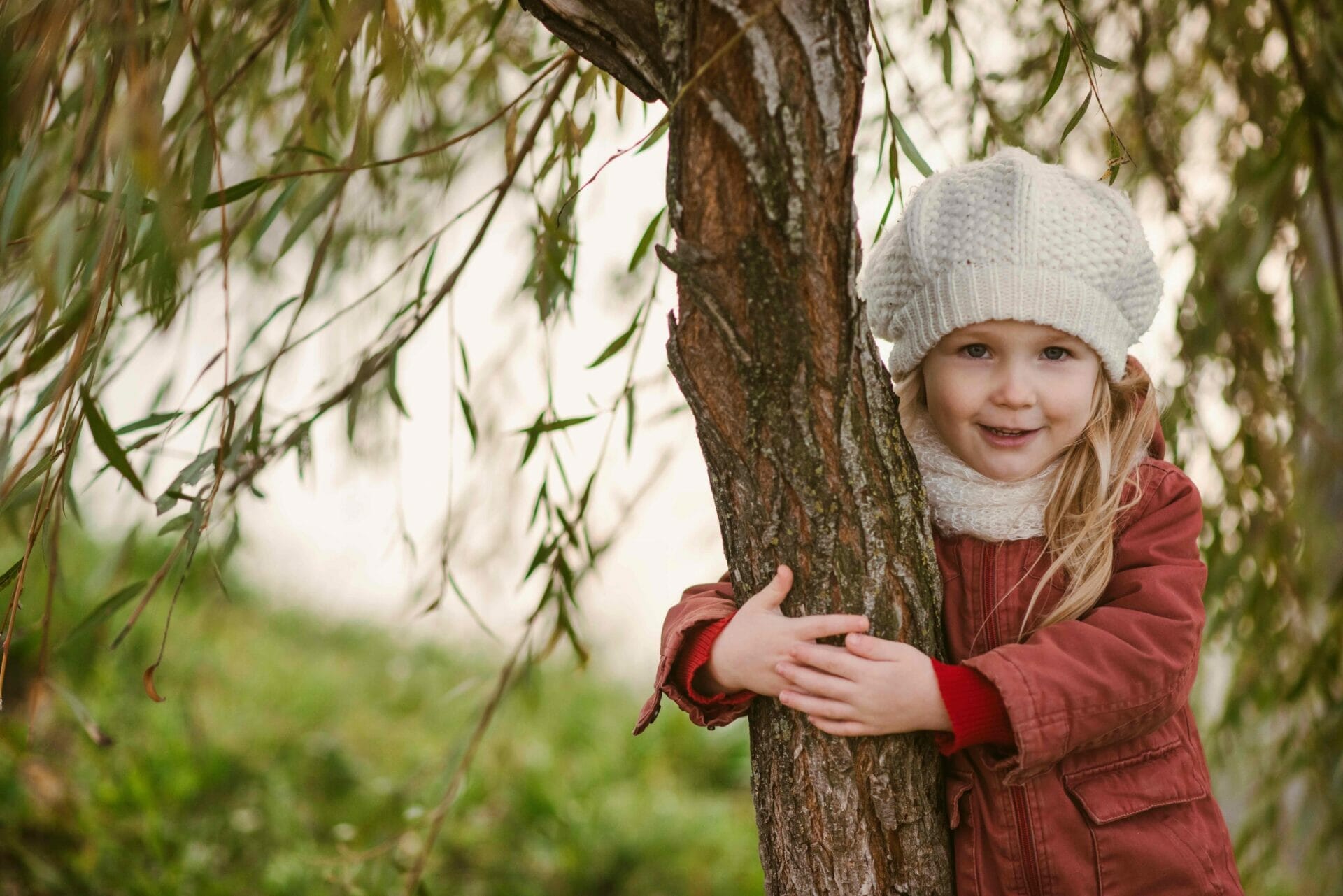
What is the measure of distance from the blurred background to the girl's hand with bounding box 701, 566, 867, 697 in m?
0.38

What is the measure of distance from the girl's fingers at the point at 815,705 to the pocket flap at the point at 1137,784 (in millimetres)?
282

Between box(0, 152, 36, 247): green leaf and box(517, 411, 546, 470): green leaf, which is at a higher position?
box(0, 152, 36, 247): green leaf

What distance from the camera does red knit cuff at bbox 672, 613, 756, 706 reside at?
3.88 ft

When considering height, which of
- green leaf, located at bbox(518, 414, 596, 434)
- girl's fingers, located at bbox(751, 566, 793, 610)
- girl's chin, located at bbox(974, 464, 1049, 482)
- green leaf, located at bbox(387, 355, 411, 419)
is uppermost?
green leaf, located at bbox(387, 355, 411, 419)

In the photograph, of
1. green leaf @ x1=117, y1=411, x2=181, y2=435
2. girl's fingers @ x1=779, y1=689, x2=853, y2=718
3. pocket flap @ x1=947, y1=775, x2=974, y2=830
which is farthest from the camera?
green leaf @ x1=117, y1=411, x2=181, y2=435

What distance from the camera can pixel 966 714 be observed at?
42.5 inches

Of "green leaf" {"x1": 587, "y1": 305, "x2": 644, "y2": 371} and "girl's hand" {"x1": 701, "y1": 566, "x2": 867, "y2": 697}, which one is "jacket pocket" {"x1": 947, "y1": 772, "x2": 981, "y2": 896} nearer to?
"girl's hand" {"x1": 701, "y1": 566, "x2": 867, "y2": 697}

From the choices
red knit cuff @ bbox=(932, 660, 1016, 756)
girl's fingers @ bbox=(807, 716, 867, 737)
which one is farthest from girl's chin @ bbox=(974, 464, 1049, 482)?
Result: girl's fingers @ bbox=(807, 716, 867, 737)

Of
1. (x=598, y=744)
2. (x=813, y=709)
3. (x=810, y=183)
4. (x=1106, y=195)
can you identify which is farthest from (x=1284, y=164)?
(x=598, y=744)

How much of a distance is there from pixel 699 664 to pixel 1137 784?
49 centimetres

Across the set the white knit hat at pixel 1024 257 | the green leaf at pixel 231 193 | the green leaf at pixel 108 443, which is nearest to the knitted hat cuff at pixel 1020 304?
the white knit hat at pixel 1024 257

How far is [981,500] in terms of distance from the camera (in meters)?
1.26

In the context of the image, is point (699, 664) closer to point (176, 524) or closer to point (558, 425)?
point (558, 425)

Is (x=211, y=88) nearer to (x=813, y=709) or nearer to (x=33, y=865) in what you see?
(x=813, y=709)
